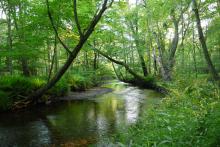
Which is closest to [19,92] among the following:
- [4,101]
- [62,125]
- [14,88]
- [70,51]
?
[14,88]

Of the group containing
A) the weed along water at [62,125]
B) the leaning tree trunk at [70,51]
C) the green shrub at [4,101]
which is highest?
the leaning tree trunk at [70,51]

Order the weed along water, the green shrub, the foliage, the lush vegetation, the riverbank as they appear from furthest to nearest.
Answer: the riverbank, the foliage, the green shrub, the weed along water, the lush vegetation

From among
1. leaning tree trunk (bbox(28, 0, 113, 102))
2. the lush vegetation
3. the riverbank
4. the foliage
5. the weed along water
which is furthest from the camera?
the riverbank

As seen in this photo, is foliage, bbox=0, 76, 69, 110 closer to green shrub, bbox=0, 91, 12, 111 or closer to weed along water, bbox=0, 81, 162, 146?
green shrub, bbox=0, 91, 12, 111

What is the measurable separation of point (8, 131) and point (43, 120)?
5.43ft

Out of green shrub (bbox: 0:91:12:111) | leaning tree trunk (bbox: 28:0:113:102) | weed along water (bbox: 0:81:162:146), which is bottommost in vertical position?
weed along water (bbox: 0:81:162:146)

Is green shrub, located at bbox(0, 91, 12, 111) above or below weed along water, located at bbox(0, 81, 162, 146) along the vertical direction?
above

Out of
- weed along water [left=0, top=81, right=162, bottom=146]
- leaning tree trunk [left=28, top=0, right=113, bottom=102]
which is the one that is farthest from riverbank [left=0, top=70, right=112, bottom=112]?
weed along water [left=0, top=81, right=162, bottom=146]

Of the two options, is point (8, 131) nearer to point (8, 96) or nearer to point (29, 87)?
point (8, 96)

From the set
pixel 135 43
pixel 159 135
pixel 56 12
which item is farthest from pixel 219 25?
pixel 159 135

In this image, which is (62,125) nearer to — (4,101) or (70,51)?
(70,51)

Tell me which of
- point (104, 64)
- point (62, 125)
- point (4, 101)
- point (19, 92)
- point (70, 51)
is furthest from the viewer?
point (104, 64)

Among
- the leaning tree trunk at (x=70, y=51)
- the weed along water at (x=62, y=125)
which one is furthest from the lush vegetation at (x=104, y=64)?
the weed along water at (x=62, y=125)

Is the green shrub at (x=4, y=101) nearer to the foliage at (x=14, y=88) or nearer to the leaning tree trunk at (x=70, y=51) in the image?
the foliage at (x=14, y=88)
